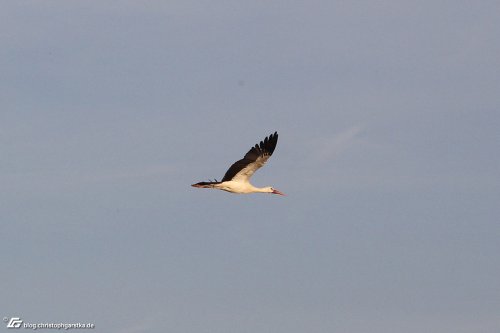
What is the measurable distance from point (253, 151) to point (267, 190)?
5814 mm

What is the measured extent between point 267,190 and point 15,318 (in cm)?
2189

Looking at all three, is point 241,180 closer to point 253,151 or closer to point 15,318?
→ point 253,151

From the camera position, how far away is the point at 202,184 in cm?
7919

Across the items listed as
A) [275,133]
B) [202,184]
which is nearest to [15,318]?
[202,184]

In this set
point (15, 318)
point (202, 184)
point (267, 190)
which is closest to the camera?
point (15, 318)

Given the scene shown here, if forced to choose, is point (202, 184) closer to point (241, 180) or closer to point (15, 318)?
point (241, 180)

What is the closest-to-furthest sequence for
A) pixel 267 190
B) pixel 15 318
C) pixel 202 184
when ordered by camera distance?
pixel 15 318, pixel 202 184, pixel 267 190

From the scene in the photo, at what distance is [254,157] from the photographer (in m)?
81.4

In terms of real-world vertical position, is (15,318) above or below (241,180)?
below

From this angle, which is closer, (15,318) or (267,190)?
(15,318)

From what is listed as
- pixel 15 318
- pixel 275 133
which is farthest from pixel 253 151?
pixel 15 318

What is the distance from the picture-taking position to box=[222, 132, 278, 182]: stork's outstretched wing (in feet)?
267

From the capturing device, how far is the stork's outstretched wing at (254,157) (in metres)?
81.4

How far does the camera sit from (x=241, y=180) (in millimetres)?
82750
